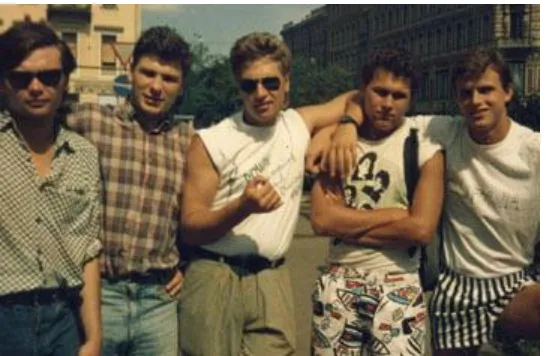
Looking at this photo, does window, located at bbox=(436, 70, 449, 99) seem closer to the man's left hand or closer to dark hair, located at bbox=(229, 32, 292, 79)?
dark hair, located at bbox=(229, 32, 292, 79)

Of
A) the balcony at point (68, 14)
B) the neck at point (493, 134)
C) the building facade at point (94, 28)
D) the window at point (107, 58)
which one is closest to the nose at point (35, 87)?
the neck at point (493, 134)

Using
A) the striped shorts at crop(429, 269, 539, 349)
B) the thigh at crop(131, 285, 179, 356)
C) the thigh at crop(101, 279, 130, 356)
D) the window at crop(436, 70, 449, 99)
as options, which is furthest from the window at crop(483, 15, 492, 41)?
the thigh at crop(101, 279, 130, 356)

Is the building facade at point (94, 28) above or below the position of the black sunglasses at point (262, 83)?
above

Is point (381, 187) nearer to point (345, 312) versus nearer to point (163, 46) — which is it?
point (345, 312)

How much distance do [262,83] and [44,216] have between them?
3.78 ft

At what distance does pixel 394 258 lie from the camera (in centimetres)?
388

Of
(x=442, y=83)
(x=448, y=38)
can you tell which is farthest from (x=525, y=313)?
(x=442, y=83)

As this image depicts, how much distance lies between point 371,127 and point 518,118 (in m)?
11.3

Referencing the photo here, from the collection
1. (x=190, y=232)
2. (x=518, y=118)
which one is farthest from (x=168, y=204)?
(x=518, y=118)

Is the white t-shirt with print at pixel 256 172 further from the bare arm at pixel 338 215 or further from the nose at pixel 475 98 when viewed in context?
the nose at pixel 475 98

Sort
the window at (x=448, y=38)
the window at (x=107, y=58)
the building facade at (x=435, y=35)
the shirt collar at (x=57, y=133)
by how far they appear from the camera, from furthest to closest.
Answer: the window at (x=448, y=38) → the building facade at (x=435, y=35) → the window at (x=107, y=58) → the shirt collar at (x=57, y=133)

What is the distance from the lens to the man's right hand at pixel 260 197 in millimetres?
3359

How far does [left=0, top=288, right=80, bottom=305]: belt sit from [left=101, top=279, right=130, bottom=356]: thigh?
1.29 feet

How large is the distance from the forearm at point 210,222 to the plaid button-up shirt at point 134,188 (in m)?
0.11
